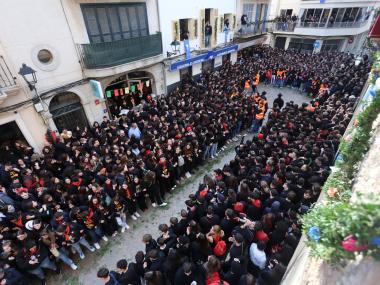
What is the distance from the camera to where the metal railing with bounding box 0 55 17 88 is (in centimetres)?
803

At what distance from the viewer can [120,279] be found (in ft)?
14.8

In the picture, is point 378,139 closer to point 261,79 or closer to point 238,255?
point 238,255

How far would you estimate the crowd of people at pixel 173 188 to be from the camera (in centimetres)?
474

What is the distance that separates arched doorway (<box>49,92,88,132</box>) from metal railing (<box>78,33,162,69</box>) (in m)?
1.72

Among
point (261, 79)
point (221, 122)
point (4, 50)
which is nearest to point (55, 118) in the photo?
point (4, 50)

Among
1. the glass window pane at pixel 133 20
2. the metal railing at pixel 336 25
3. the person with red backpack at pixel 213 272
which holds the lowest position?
the person with red backpack at pixel 213 272

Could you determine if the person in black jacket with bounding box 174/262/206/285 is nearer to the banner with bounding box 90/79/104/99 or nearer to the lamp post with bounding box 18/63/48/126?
the lamp post with bounding box 18/63/48/126

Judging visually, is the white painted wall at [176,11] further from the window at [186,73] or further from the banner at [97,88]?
the banner at [97,88]

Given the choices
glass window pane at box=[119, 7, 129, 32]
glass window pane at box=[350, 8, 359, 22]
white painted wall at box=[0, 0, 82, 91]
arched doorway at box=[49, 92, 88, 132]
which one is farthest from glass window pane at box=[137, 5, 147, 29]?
glass window pane at box=[350, 8, 359, 22]

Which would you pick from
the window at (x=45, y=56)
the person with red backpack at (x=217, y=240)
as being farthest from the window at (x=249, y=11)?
the person with red backpack at (x=217, y=240)

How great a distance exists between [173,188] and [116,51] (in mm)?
6853

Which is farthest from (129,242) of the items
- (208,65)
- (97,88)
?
(208,65)

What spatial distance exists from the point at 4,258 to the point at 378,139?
24.9 ft

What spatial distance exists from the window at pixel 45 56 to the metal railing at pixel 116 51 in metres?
1.25
